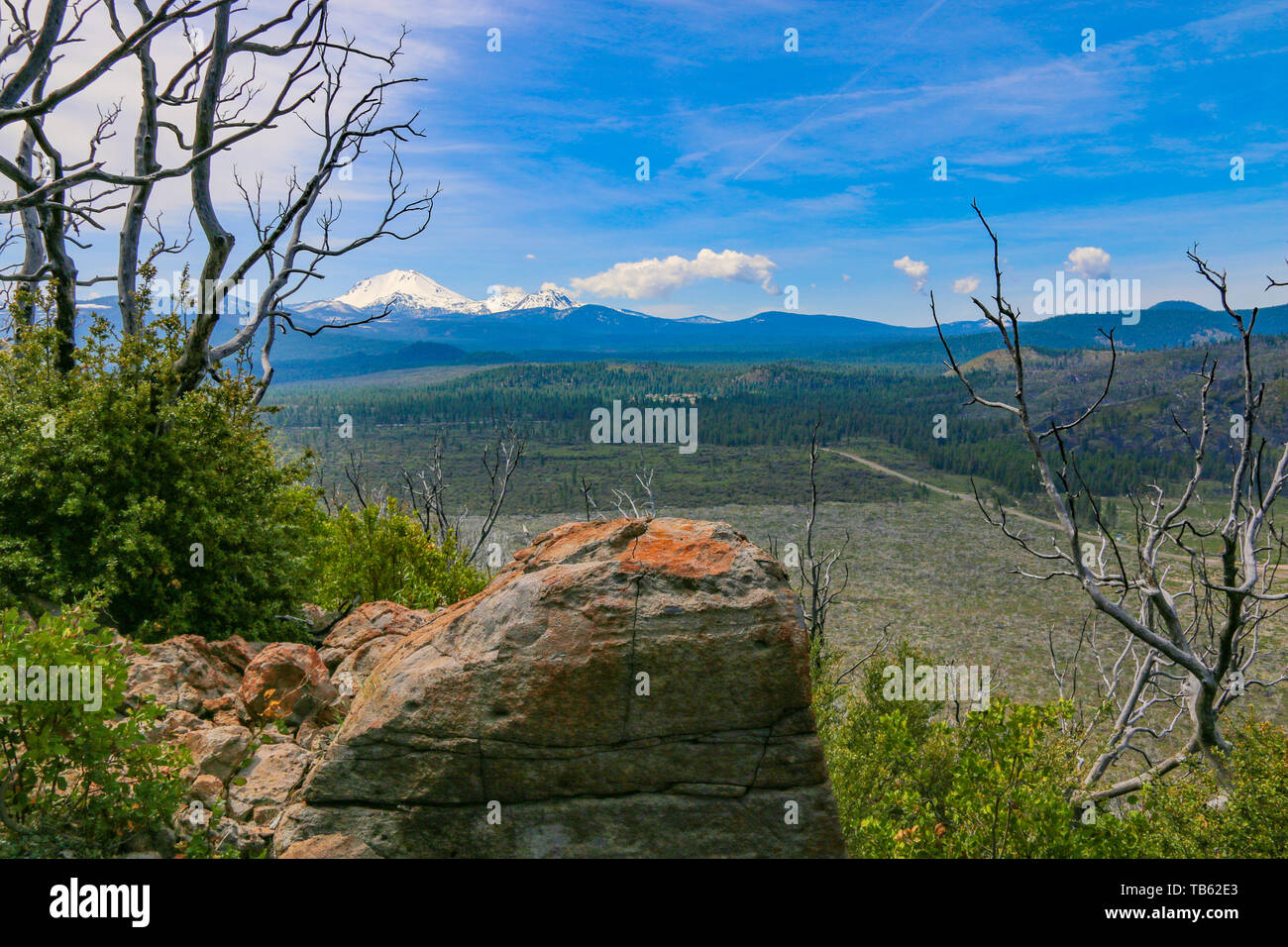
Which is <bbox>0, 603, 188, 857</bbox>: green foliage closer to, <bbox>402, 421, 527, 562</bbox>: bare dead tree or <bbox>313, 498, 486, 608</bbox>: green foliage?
<bbox>313, 498, 486, 608</bbox>: green foliage

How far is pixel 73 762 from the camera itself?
22.2 ft

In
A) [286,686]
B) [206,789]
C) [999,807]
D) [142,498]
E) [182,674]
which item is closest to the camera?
[206,789]

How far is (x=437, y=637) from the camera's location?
8.05m

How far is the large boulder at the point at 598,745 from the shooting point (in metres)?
7.26

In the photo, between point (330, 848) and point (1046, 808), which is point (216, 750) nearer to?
point (330, 848)

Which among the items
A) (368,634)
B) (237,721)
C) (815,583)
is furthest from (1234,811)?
(815,583)

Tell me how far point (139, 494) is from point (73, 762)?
7.21 m

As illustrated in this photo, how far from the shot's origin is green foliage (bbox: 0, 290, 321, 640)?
11.8 m

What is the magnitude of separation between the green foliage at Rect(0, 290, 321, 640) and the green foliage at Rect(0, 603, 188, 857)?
459 cm

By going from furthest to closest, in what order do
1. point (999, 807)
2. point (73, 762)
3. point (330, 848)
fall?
point (999, 807)
point (330, 848)
point (73, 762)

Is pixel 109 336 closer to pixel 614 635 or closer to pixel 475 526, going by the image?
pixel 614 635

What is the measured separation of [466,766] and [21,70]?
1296 centimetres

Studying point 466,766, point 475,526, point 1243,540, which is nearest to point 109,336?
point 466,766

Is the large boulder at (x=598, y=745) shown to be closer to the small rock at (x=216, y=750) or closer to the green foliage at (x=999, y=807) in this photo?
the small rock at (x=216, y=750)
